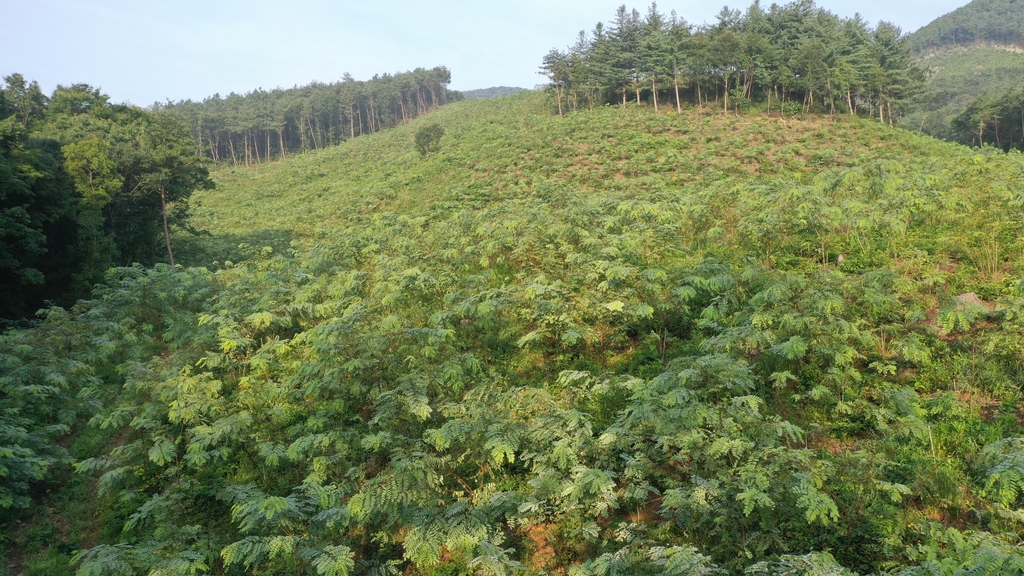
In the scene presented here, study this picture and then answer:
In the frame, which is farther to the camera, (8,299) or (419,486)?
(8,299)

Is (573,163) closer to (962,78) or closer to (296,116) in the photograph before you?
(296,116)

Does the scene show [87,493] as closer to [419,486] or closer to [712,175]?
[419,486]

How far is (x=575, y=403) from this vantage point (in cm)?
760

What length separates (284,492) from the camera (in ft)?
27.0

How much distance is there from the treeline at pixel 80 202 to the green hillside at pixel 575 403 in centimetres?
429

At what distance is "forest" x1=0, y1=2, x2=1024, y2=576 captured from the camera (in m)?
5.23

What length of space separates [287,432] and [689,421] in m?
7.10

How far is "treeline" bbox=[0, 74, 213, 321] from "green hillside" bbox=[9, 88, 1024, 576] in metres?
4.29

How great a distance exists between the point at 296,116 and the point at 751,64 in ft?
241

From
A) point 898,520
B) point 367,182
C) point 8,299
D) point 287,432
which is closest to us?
point 898,520

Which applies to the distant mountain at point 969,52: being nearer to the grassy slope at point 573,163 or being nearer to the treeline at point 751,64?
the treeline at point 751,64

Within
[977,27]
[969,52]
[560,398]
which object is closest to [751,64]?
[560,398]

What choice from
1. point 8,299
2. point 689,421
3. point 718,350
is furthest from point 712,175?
point 8,299

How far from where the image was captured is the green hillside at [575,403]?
522cm
